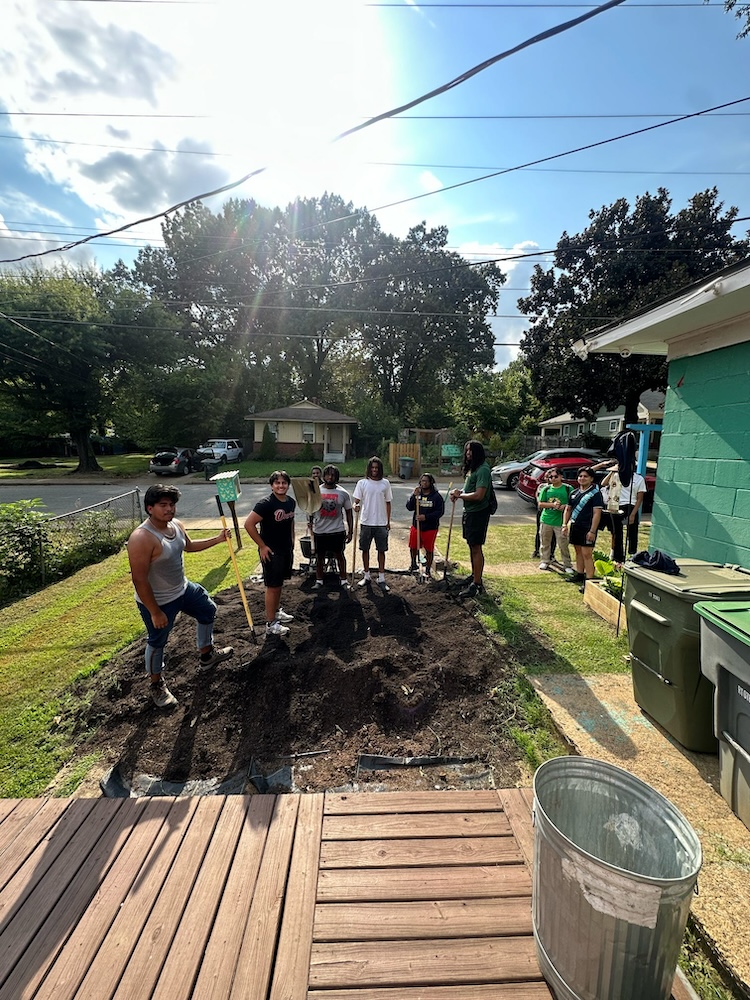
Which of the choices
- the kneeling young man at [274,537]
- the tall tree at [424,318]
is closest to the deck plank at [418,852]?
the kneeling young man at [274,537]

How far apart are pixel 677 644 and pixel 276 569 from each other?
10.9 feet

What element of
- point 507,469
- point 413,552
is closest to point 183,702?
point 413,552

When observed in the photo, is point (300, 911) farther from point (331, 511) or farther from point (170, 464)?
point (170, 464)

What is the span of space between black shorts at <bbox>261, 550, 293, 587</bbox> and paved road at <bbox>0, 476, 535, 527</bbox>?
6.47 metres

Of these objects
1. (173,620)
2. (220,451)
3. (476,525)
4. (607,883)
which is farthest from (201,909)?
(220,451)

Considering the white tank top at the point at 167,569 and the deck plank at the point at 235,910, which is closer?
the deck plank at the point at 235,910

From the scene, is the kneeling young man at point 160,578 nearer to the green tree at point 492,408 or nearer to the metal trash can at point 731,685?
the metal trash can at point 731,685

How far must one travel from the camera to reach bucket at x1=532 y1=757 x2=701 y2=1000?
132 centimetres

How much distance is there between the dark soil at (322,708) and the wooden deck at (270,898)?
33 centimetres

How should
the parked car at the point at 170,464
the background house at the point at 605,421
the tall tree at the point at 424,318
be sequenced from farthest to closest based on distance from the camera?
the tall tree at the point at 424,318, the parked car at the point at 170,464, the background house at the point at 605,421

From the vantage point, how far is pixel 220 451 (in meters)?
24.7

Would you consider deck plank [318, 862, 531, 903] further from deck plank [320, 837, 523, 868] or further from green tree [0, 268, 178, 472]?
green tree [0, 268, 178, 472]

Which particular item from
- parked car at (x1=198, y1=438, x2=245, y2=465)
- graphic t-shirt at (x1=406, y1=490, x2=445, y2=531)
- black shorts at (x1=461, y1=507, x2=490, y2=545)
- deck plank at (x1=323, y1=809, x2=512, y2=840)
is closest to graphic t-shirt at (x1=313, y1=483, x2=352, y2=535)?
graphic t-shirt at (x1=406, y1=490, x2=445, y2=531)

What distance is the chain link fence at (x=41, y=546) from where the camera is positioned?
621 cm
